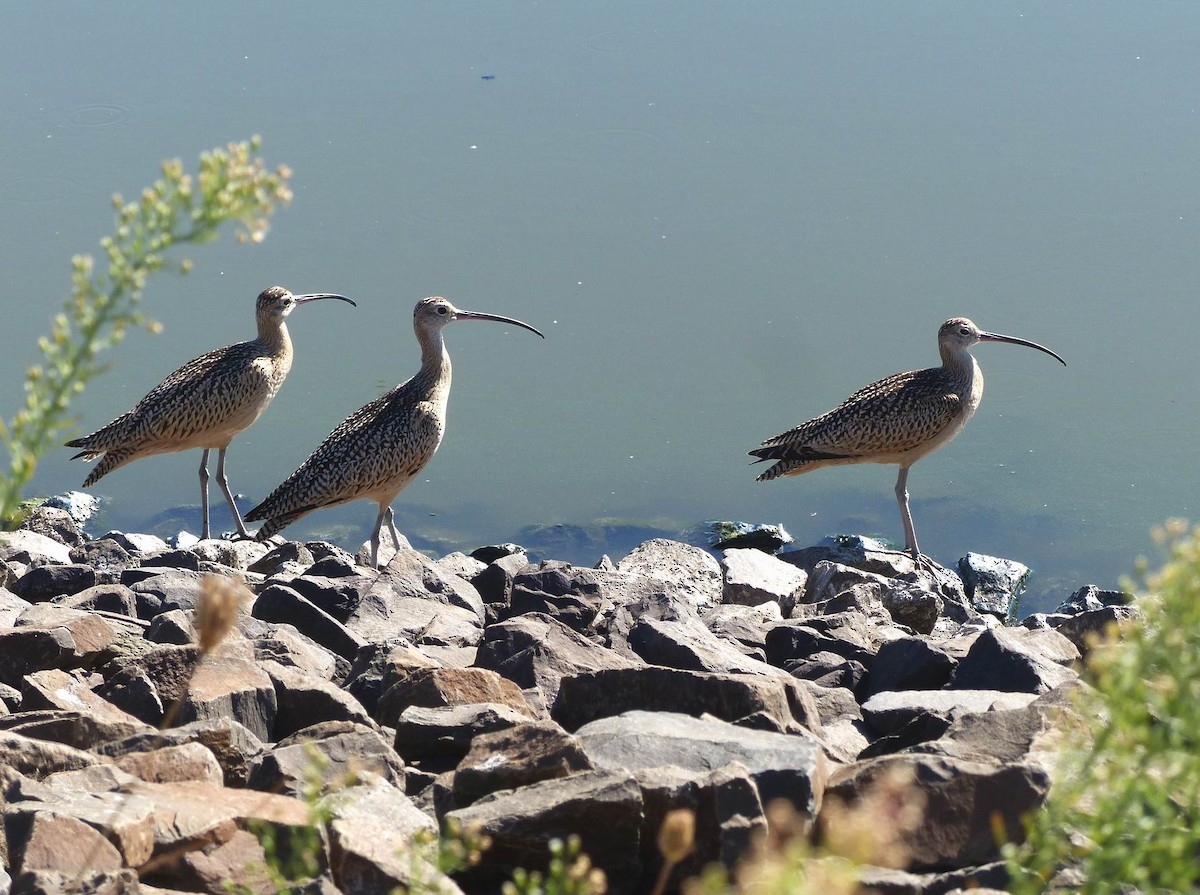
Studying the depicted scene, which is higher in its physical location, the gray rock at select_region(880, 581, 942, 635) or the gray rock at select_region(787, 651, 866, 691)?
the gray rock at select_region(787, 651, 866, 691)

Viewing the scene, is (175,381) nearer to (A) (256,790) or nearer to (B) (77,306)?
(A) (256,790)

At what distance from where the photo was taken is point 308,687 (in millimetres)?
5305

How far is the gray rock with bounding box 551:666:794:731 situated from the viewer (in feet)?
16.4

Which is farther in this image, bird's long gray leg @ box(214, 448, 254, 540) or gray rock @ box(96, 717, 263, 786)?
bird's long gray leg @ box(214, 448, 254, 540)

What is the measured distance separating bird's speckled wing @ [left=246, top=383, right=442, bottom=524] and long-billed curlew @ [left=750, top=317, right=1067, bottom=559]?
2564 mm

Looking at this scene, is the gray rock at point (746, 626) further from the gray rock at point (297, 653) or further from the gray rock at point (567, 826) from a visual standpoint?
the gray rock at point (567, 826)

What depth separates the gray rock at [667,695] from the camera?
196 inches

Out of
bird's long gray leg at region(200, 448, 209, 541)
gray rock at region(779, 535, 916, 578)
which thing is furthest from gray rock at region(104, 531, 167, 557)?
gray rock at region(779, 535, 916, 578)

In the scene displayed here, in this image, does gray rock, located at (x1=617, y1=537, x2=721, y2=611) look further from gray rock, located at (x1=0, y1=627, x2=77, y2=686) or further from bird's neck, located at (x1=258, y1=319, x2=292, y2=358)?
gray rock, located at (x1=0, y1=627, x2=77, y2=686)

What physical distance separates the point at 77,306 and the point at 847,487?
10.7 metres

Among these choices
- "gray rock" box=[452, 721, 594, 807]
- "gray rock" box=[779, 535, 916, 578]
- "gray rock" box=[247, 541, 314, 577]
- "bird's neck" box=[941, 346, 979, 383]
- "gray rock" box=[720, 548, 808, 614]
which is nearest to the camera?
"gray rock" box=[452, 721, 594, 807]

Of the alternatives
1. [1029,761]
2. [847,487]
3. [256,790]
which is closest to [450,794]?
[256,790]

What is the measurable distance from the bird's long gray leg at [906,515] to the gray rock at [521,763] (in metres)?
6.92

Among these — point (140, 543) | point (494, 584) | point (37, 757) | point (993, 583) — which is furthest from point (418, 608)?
point (993, 583)
